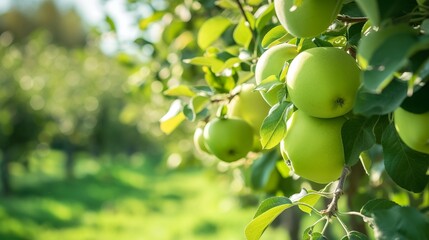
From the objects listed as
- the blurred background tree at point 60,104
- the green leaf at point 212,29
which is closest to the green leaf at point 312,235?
the green leaf at point 212,29

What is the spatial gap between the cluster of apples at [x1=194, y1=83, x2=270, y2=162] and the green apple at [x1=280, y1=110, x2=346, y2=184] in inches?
9.4

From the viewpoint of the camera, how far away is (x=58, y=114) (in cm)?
1353

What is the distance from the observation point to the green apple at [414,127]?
0.60 meters

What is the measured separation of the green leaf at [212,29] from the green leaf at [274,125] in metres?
0.61

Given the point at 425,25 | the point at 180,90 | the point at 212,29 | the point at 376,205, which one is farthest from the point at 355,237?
the point at 212,29

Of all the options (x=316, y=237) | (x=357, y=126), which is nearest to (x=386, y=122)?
(x=357, y=126)

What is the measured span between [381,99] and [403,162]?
0.18 metres

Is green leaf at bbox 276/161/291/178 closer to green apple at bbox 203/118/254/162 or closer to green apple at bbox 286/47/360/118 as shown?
green apple at bbox 203/118/254/162

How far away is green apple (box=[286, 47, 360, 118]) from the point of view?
25.7 inches

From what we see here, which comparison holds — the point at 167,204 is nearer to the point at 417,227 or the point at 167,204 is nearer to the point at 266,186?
the point at 266,186

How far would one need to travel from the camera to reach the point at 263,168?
53.3 inches

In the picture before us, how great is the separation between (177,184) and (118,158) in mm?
7315

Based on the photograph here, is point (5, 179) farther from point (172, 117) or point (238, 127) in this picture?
point (238, 127)

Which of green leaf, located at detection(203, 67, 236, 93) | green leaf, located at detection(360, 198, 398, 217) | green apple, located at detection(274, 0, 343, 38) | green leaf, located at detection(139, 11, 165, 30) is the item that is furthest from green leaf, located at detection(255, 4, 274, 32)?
green leaf, located at detection(139, 11, 165, 30)
